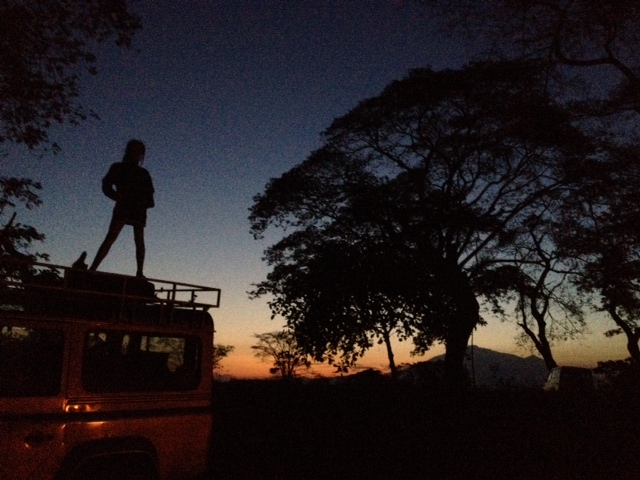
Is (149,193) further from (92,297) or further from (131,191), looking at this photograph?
(92,297)

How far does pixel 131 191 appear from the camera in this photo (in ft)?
23.8

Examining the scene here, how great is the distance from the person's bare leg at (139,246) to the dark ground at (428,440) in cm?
364

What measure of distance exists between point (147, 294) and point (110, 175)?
2.38 m

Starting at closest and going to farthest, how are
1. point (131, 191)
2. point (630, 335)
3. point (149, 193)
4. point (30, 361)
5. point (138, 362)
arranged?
point (30, 361)
point (138, 362)
point (131, 191)
point (149, 193)
point (630, 335)

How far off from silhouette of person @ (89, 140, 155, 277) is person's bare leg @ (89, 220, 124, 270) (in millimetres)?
11

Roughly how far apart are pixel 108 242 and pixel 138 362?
7.69 feet

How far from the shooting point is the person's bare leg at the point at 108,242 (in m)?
6.75

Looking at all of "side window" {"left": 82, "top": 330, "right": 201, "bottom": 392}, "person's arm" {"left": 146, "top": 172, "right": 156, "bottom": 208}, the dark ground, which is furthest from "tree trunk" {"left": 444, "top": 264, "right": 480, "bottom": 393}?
"side window" {"left": 82, "top": 330, "right": 201, "bottom": 392}

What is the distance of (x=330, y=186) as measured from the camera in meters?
24.0

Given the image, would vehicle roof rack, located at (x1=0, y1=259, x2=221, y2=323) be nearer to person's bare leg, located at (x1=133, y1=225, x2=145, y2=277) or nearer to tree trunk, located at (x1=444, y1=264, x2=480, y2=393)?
person's bare leg, located at (x1=133, y1=225, x2=145, y2=277)

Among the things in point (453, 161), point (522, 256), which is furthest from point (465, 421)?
point (522, 256)

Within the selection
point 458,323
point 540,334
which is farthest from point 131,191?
point 540,334

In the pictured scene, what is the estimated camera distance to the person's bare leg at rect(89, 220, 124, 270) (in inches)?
266

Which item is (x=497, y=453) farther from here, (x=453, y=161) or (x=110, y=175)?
(x=453, y=161)
